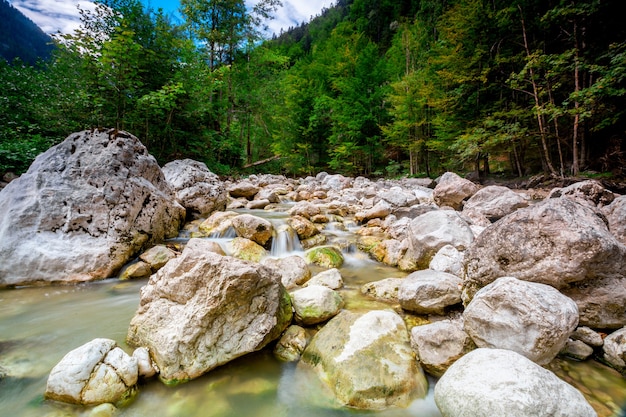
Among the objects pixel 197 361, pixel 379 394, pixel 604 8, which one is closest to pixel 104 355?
pixel 197 361

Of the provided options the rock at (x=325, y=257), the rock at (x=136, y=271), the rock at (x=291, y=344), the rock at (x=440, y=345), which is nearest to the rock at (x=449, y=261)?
the rock at (x=440, y=345)

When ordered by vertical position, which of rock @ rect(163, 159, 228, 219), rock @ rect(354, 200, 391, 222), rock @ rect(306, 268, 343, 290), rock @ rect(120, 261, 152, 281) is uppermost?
rock @ rect(163, 159, 228, 219)

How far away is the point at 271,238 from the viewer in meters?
5.30

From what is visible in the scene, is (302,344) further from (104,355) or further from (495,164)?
(495,164)

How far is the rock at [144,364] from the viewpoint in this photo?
198 cm

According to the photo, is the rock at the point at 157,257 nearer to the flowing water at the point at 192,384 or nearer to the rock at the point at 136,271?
the rock at the point at 136,271

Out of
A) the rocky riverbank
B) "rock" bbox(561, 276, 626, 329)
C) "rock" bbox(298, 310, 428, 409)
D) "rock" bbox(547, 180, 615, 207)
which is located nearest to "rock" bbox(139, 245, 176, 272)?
the rocky riverbank

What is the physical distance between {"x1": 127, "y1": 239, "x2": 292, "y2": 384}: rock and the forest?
23.9ft

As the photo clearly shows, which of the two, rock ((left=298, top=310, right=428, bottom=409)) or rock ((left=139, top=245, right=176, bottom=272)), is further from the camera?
rock ((left=139, top=245, right=176, bottom=272))

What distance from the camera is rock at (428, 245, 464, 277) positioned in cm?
326

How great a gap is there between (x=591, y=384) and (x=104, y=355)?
347cm

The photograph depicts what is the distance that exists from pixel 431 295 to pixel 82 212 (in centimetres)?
527

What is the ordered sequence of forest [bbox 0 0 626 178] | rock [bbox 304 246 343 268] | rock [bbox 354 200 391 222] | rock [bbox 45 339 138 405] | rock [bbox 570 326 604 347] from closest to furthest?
rock [bbox 45 339 138 405] → rock [bbox 570 326 604 347] → rock [bbox 304 246 343 268] → rock [bbox 354 200 391 222] → forest [bbox 0 0 626 178]

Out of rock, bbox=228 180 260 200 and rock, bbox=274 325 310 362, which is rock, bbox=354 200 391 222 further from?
rock, bbox=228 180 260 200
